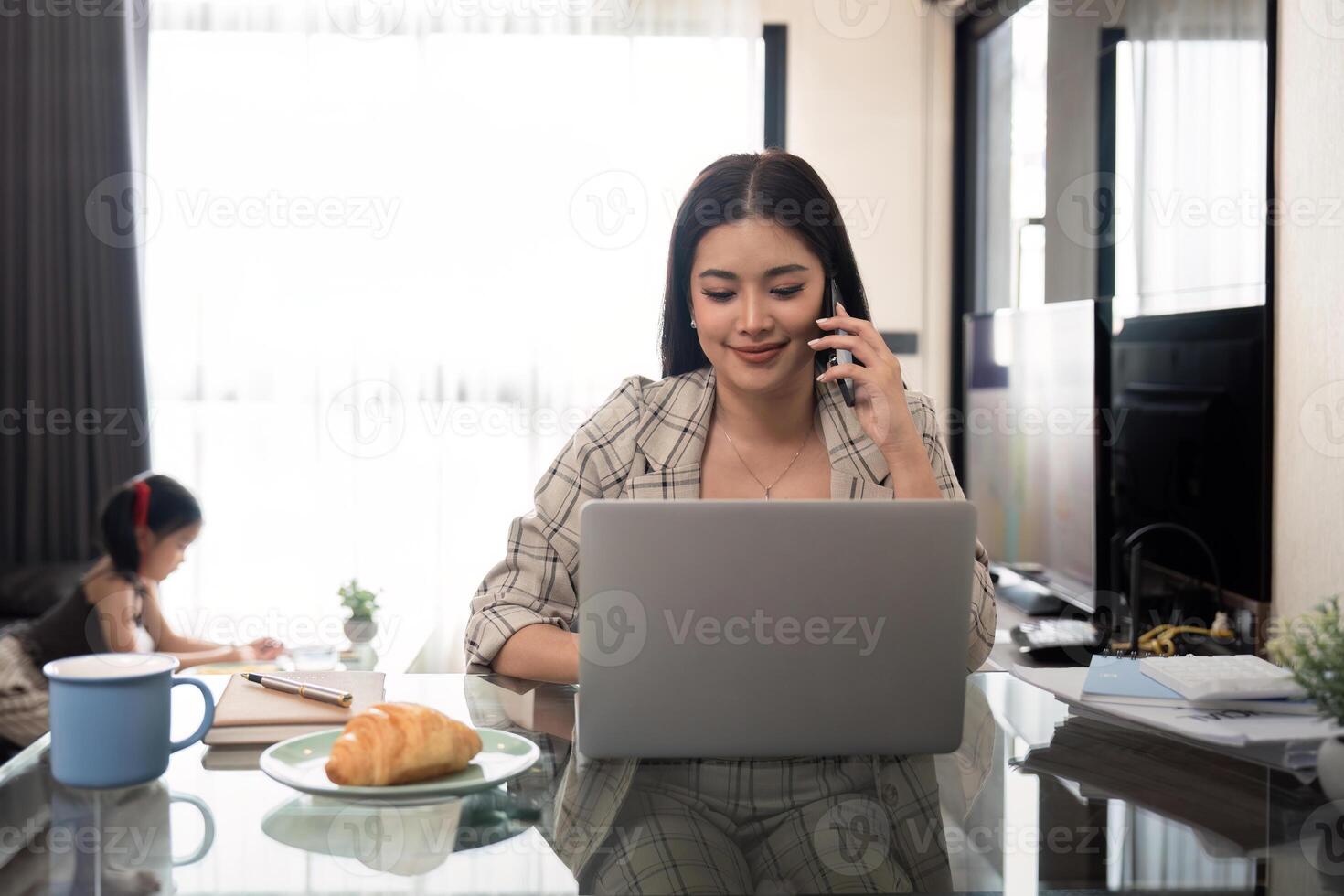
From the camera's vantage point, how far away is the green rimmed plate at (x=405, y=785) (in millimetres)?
911

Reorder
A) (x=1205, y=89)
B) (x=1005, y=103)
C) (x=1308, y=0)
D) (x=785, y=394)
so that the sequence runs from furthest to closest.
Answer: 1. (x=1005, y=103)
2. (x=1205, y=89)
3. (x=1308, y=0)
4. (x=785, y=394)

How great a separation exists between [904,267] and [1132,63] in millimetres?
1453

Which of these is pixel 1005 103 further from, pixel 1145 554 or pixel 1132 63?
pixel 1145 554

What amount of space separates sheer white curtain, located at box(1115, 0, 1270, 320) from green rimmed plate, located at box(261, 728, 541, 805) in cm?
186

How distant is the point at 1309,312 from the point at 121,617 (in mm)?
2721

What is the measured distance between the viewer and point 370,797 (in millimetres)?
908

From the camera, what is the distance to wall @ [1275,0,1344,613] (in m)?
2.09

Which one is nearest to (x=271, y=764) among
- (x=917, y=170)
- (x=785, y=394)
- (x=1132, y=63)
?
(x=785, y=394)
